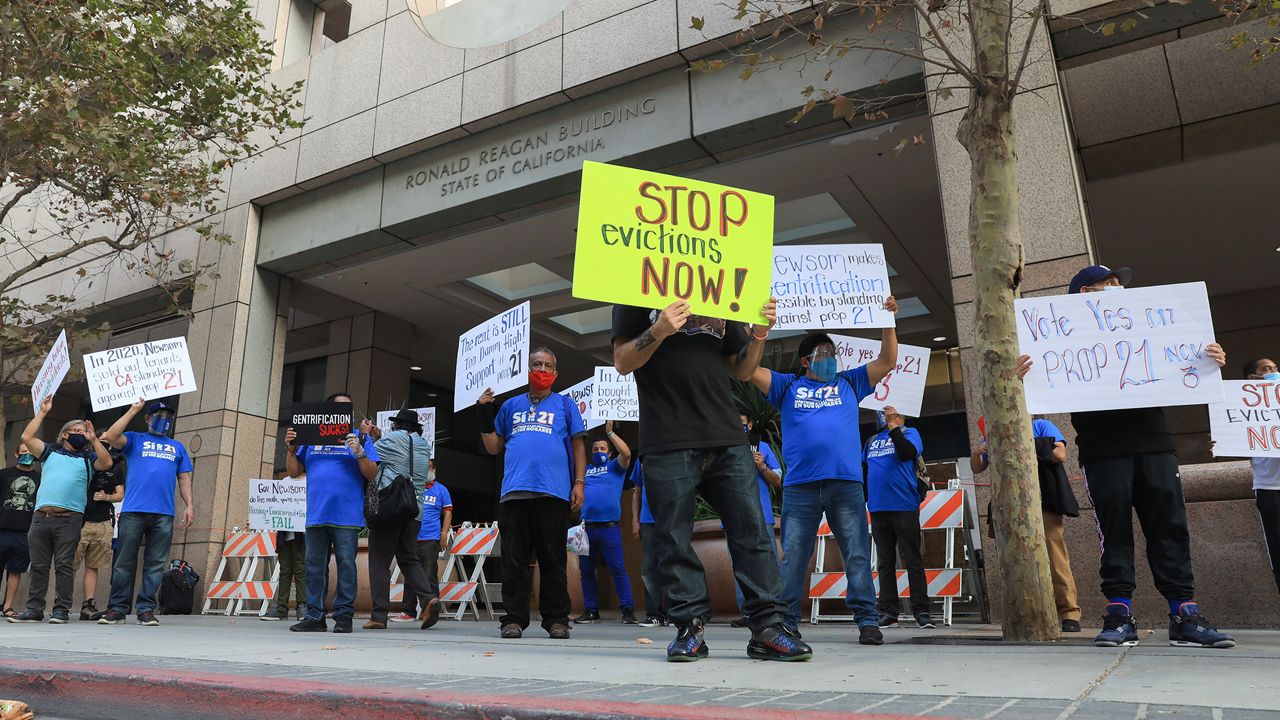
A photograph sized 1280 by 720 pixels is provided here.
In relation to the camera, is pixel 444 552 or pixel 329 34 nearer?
pixel 444 552

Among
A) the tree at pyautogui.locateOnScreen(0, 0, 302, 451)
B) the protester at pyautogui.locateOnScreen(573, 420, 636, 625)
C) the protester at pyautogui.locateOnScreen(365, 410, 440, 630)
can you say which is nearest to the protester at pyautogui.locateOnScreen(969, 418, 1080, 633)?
the protester at pyautogui.locateOnScreen(573, 420, 636, 625)

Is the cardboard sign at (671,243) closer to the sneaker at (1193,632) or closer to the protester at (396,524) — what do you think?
the sneaker at (1193,632)

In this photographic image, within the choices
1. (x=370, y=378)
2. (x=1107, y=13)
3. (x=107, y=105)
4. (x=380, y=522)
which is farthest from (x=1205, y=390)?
(x=370, y=378)

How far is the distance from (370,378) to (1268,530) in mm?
13261

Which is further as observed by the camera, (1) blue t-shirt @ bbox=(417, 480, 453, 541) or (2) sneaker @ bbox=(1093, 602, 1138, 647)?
(1) blue t-shirt @ bbox=(417, 480, 453, 541)

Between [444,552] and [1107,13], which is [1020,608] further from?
[444,552]

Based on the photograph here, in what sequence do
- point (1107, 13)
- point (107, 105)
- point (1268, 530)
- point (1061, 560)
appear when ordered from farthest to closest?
point (107, 105) < point (1107, 13) < point (1061, 560) < point (1268, 530)

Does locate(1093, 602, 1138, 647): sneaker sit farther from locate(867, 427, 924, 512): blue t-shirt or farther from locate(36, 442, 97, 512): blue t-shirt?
locate(36, 442, 97, 512): blue t-shirt

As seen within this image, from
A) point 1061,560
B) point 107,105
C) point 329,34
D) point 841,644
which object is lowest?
point 841,644

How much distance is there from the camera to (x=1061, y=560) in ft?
21.2

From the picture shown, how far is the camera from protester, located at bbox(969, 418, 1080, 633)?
6.40 metres

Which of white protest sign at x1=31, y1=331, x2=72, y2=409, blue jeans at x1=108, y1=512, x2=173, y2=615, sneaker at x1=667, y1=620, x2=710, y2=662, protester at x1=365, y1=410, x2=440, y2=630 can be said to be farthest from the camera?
white protest sign at x1=31, y1=331, x2=72, y2=409

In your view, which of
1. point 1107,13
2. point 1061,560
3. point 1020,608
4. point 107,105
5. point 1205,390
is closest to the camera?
point 1205,390

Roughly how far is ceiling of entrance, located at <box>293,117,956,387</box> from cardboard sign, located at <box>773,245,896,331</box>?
422 centimetres
